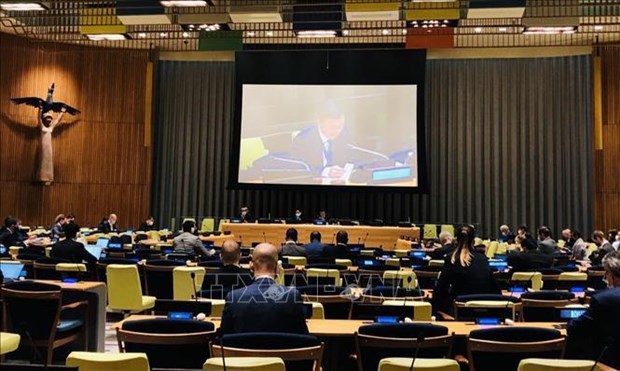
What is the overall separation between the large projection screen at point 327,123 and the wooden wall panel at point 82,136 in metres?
3.81

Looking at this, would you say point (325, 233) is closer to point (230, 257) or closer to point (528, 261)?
point (528, 261)

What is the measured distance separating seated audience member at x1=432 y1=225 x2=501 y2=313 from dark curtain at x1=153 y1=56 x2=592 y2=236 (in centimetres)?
1377

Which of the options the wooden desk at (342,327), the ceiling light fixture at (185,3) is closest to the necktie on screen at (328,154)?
the ceiling light fixture at (185,3)

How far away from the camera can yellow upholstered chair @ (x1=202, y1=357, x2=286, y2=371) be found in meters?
2.51

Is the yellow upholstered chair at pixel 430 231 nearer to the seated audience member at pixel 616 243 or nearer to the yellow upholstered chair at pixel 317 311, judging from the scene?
the seated audience member at pixel 616 243

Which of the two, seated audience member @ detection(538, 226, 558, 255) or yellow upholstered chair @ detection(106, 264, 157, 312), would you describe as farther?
seated audience member @ detection(538, 226, 558, 255)

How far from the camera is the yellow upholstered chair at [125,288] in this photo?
6.77 m

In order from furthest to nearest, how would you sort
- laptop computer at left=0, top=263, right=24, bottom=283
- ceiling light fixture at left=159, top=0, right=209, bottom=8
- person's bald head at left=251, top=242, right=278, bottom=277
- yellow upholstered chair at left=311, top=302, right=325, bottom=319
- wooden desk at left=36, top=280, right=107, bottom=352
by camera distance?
1. ceiling light fixture at left=159, top=0, right=209, bottom=8
2. laptop computer at left=0, top=263, right=24, bottom=283
3. wooden desk at left=36, top=280, right=107, bottom=352
4. yellow upholstered chair at left=311, top=302, right=325, bottom=319
5. person's bald head at left=251, top=242, right=278, bottom=277

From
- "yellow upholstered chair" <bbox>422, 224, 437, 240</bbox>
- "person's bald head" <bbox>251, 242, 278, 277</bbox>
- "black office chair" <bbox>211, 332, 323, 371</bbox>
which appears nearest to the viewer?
"black office chair" <bbox>211, 332, 323, 371</bbox>

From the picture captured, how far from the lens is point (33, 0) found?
44.0 ft

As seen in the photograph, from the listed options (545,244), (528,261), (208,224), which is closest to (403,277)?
(528,261)

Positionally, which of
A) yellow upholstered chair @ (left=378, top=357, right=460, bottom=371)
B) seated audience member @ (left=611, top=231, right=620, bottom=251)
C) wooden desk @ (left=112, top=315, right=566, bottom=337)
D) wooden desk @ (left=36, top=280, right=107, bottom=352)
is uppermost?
seated audience member @ (left=611, top=231, right=620, bottom=251)

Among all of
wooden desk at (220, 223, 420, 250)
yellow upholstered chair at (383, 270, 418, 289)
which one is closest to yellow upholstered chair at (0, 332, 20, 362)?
yellow upholstered chair at (383, 270, 418, 289)

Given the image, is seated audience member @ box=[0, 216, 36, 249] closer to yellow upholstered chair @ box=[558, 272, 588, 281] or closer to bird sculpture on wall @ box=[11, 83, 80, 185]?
bird sculpture on wall @ box=[11, 83, 80, 185]
